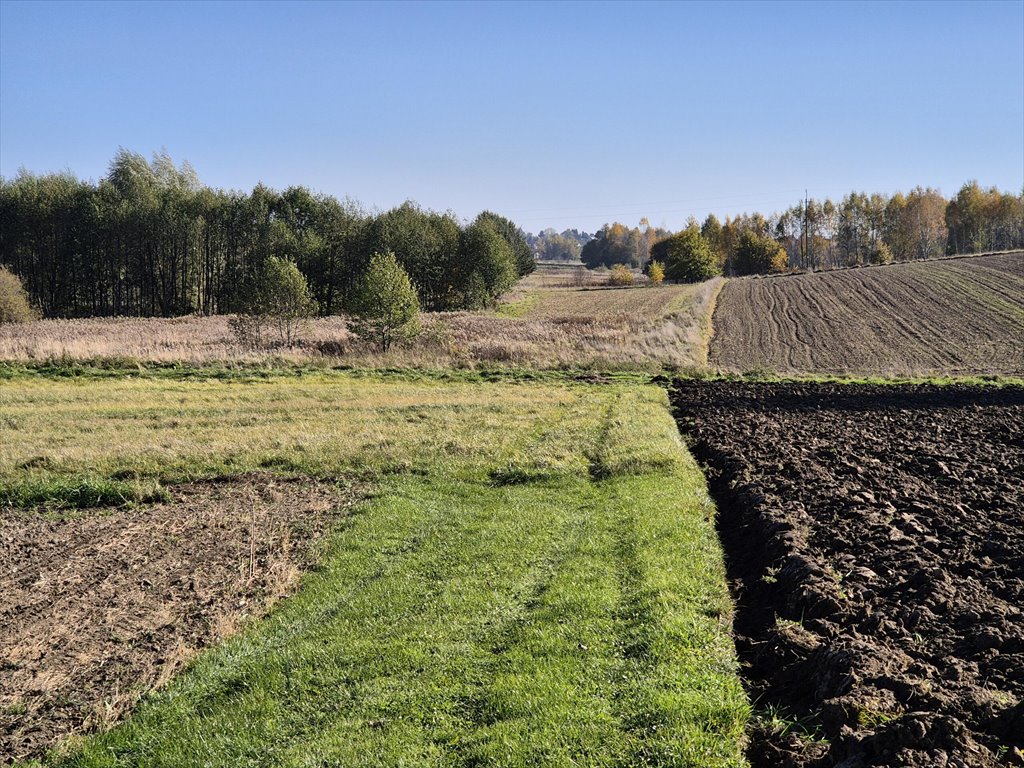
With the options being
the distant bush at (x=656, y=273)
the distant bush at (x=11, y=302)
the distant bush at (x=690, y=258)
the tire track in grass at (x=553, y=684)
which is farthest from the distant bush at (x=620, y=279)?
the tire track in grass at (x=553, y=684)

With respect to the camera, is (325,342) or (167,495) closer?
(167,495)

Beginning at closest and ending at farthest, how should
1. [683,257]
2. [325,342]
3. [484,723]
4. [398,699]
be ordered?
[484,723] → [398,699] → [325,342] → [683,257]

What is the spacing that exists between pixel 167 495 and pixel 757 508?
11.4 meters

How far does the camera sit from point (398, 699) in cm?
675

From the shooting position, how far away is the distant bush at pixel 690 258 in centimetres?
11412

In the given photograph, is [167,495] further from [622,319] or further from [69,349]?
[622,319]

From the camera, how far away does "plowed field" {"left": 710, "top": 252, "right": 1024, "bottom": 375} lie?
39719mm

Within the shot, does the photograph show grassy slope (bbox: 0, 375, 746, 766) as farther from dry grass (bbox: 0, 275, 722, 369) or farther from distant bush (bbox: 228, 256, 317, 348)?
distant bush (bbox: 228, 256, 317, 348)

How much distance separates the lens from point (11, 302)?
180 ft

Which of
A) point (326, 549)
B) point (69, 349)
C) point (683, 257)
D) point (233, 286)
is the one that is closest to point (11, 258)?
point (233, 286)

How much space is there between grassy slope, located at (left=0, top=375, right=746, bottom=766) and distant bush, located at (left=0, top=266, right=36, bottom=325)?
4461 cm

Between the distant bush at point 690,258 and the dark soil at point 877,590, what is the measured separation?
98250mm

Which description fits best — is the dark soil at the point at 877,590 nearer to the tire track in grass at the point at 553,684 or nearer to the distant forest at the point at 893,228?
the tire track in grass at the point at 553,684

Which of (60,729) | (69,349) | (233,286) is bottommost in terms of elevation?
(60,729)
